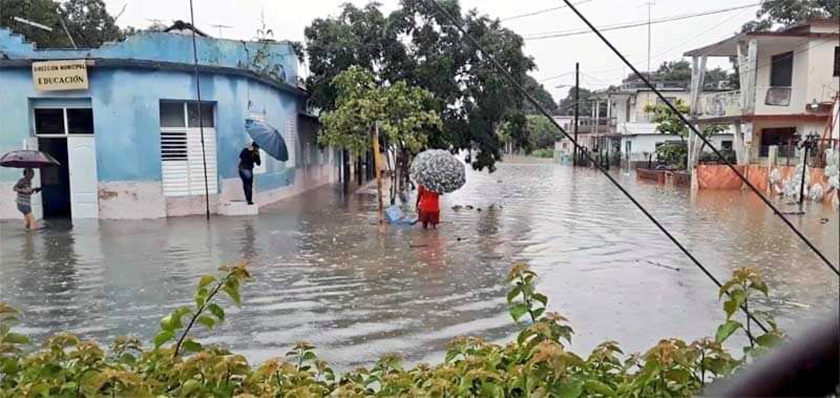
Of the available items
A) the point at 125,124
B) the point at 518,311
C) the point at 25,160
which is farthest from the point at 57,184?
the point at 518,311

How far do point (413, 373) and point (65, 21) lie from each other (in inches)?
896

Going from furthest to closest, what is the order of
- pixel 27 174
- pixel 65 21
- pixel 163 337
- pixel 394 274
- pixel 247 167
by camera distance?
pixel 65 21 → pixel 247 167 → pixel 27 174 → pixel 394 274 → pixel 163 337

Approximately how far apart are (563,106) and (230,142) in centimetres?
4788

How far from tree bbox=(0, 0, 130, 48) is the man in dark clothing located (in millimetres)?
8471

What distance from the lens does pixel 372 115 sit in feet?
42.9

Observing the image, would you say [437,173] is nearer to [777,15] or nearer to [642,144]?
[777,15]

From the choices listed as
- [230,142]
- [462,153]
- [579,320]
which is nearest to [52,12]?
[230,142]

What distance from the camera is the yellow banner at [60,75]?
43.3 feet

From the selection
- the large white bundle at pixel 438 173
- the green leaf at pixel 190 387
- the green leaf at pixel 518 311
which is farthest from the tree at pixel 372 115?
the green leaf at pixel 190 387

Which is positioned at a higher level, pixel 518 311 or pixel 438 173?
pixel 438 173

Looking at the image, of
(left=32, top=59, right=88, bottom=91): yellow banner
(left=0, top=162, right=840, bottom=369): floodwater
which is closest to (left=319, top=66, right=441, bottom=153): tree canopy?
(left=0, top=162, right=840, bottom=369): floodwater

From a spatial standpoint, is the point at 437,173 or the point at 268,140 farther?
the point at 268,140

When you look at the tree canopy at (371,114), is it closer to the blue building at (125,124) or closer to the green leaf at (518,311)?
the blue building at (125,124)

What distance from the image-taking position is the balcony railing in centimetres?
1988
